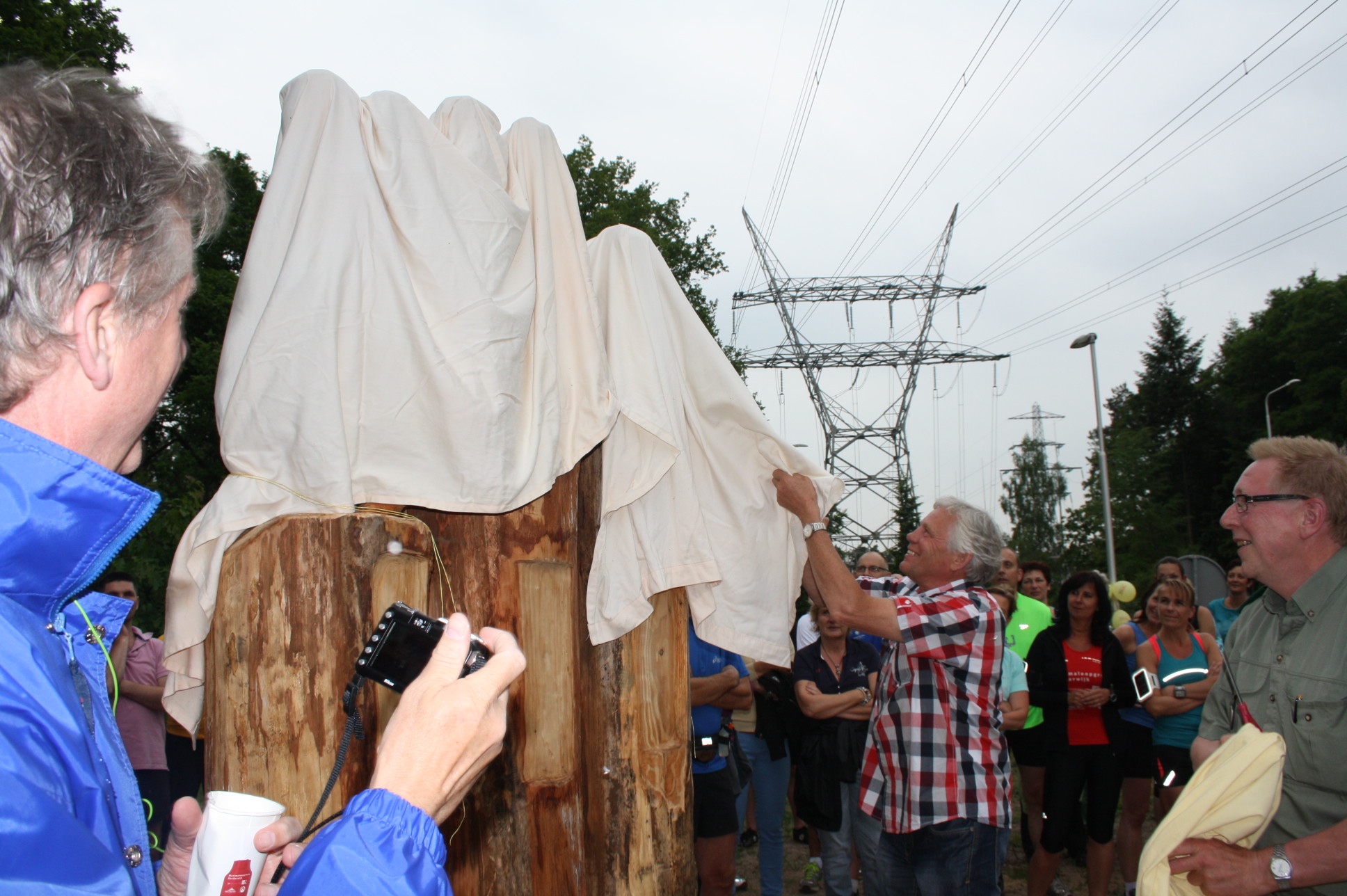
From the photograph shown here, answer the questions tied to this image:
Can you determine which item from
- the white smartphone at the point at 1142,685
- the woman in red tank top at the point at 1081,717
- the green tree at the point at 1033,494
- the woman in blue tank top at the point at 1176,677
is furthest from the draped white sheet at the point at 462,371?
the green tree at the point at 1033,494

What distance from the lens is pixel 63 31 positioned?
40.2ft

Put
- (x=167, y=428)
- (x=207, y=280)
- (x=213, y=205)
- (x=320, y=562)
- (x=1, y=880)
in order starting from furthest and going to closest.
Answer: (x=167, y=428) → (x=207, y=280) → (x=320, y=562) → (x=213, y=205) → (x=1, y=880)

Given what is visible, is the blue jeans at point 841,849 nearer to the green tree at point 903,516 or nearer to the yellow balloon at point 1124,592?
the yellow balloon at point 1124,592

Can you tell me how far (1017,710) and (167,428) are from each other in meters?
16.0

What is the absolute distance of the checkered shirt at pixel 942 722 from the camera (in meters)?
3.16

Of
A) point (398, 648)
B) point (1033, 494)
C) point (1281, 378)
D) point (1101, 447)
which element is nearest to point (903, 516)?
point (1101, 447)

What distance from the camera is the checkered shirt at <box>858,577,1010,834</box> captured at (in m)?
3.16

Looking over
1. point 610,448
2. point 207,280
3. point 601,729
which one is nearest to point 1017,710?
point 601,729

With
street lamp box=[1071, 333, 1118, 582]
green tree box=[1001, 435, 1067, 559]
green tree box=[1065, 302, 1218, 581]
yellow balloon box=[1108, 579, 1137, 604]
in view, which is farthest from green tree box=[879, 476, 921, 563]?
green tree box=[1001, 435, 1067, 559]

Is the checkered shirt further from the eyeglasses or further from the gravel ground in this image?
the gravel ground

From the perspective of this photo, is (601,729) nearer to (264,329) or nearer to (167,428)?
(264,329)

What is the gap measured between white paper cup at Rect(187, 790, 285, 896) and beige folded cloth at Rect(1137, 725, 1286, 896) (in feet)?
7.23

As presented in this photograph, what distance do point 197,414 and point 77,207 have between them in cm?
1698

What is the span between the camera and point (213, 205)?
1293 millimetres
